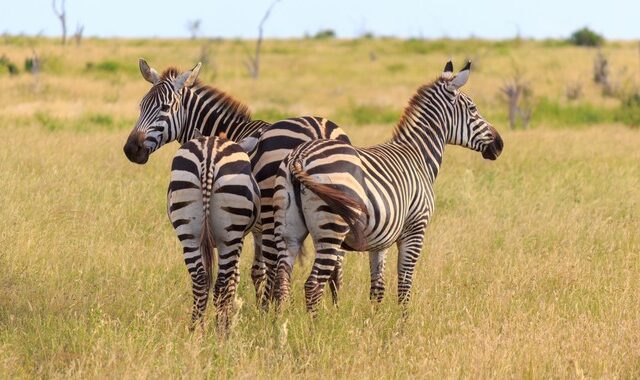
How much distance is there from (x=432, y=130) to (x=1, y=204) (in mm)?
4710

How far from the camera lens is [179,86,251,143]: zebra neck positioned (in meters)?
6.81

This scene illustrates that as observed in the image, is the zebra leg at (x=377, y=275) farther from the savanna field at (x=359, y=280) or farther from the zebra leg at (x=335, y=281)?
the zebra leg at (x=335, y=281)

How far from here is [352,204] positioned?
5355 mm

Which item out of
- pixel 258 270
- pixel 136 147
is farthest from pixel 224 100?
pixel 258 270

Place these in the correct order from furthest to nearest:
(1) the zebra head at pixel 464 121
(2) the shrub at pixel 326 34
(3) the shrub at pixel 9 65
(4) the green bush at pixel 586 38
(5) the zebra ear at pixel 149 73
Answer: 1. (2) the shrub at pixel 326 34
2. (4) the green bush at pixel 586 38
3. (3) the shrub at pixel 9 65
4. (1) the zebra head at pixel 464 121
5. (5) the zebra ear at pixel 149 73

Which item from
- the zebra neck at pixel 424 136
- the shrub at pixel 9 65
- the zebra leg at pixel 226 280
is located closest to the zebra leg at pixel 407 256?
the zebra neck at pixel 424 136

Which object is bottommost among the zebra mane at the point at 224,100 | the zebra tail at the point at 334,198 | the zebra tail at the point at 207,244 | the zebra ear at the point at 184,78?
the zebra tail at the point at 207,244

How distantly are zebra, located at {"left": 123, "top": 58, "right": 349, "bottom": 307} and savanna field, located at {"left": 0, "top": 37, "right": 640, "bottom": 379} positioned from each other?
1.82 ft

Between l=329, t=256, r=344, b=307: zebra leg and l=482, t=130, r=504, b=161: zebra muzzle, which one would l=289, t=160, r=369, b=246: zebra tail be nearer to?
l=329, t=256, r=344, b=307: zebra leg

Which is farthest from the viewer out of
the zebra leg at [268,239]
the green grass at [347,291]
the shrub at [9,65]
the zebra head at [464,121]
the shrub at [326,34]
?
the shrub at [326,34]

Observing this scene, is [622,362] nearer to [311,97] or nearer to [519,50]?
[311,97]

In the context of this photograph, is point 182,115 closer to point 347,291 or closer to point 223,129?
point 223,129

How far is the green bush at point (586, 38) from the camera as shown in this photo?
5622cm

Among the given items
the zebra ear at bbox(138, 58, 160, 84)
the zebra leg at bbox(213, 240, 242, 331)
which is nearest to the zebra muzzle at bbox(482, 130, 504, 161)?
the zebra leg at bbox(213, 240, 242, 331)
